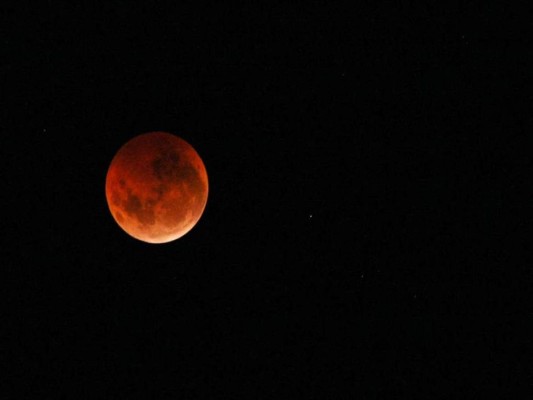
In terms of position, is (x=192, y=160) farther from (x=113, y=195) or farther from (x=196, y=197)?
(x=113, y=195)

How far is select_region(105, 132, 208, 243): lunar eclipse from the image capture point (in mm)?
5059

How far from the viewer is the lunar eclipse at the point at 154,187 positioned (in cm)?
506

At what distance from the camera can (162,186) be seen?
16.6 feet

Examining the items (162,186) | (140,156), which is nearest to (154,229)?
(162,186)

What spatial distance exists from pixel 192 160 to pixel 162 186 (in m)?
0.63

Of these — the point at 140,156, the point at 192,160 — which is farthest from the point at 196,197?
the point at 140,156

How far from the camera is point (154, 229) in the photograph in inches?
207

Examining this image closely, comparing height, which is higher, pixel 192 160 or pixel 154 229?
pixel 192 160

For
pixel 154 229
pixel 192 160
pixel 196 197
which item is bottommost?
pixel 154 229

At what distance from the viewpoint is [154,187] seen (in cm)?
504

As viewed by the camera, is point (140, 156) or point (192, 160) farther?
point (192, 160)

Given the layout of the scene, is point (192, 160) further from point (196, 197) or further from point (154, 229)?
point (154, 229)

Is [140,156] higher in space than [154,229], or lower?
higher

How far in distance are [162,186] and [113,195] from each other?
0.65 metres
